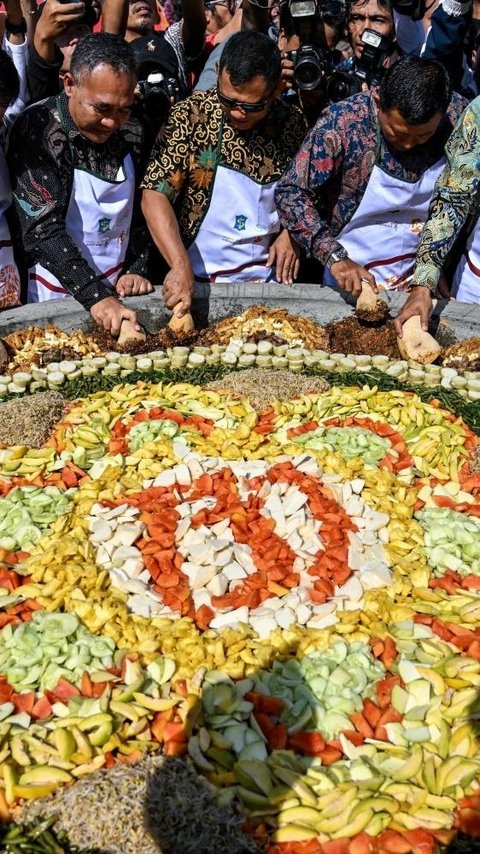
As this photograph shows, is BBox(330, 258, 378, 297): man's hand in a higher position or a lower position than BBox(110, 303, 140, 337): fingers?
higher

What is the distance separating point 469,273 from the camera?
16.2ft

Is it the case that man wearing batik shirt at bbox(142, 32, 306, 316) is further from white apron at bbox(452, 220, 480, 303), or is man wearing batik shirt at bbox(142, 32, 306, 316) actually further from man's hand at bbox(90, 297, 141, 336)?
white apron at bbox(452, 220, 480, 303)

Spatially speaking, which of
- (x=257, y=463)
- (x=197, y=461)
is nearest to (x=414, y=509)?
(x=257, y=463)

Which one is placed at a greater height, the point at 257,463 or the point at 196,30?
the point at 196,30

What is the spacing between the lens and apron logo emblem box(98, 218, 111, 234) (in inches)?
186

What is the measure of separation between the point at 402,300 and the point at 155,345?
4.66 feet

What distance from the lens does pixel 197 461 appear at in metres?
3.63

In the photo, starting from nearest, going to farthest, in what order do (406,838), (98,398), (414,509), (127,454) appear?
(406,838) < (414,509) < (127,454) < (98,398)

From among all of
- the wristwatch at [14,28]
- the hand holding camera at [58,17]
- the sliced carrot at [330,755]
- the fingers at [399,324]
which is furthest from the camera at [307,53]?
the sliced carrot at [330,755]

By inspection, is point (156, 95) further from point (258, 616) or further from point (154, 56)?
point (258, 616)

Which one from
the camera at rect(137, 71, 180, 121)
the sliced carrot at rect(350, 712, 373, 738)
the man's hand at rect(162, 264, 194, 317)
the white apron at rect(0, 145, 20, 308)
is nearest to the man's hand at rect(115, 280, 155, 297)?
the man's hand at rect(162, 264, 194, 317)

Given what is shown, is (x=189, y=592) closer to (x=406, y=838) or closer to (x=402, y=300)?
(x=406, y=838)

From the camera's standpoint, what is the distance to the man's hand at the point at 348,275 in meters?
4.64

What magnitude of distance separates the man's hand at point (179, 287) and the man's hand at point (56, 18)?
4.94 feet
